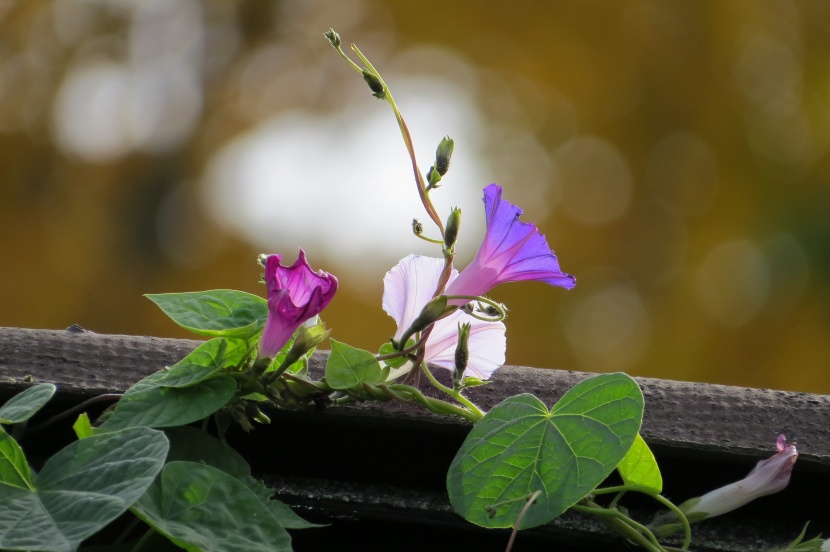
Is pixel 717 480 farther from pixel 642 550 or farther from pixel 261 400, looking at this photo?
pixel 261 400

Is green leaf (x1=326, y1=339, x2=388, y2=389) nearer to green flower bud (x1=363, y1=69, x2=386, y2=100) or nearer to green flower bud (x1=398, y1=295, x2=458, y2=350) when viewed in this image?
green flower bud (x1=398, y1=295, x2=458, y2=350)

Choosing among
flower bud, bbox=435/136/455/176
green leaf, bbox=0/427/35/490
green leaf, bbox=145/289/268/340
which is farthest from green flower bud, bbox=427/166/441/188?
green leaf, bbox=0/427/35/490

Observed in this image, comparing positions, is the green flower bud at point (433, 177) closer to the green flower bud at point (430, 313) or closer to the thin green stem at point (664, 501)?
the green flower bud at point (430, 313)

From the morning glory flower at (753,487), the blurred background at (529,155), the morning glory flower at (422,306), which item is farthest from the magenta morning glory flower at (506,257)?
the blurred background at (529,155)

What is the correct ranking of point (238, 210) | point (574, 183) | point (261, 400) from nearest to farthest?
1. point (261, 400)
2. point (238, 210)
3. point (574, 183)

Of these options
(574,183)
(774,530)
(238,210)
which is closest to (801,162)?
(574,183)

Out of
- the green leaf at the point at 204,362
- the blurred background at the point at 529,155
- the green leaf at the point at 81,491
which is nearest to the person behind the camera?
the green leaf at the point at 81,491

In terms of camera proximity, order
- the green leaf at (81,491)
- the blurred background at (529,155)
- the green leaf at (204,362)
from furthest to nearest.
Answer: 1. the blurred background at (529,155)
2. the green leaf at (204,362)
3. the green leaf at (81,491)
